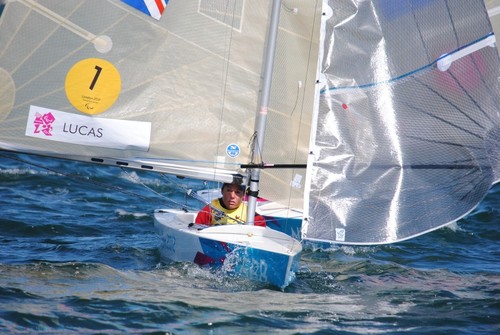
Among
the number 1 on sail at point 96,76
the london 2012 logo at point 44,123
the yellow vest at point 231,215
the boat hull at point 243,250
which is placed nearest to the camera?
the boat hull at point 243,250

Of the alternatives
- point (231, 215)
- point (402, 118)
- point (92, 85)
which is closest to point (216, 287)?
point (231, 215)

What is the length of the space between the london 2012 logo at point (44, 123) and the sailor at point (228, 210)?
4.78 ft

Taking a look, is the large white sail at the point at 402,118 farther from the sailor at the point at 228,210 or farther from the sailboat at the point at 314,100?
the sailor at the point at 228,210

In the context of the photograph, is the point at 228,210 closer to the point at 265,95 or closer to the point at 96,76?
the point at 265,95

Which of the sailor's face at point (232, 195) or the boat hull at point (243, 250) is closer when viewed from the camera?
the boat hull at point (243, 250)

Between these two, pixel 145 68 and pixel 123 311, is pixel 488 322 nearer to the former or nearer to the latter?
pixel 123 311

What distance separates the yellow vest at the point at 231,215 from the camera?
705cm

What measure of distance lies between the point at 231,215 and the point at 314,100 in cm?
130

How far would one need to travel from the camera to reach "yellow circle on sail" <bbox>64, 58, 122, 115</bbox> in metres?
6.52

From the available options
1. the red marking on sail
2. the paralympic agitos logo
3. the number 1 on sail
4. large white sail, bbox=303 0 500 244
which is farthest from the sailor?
the red marking on sail

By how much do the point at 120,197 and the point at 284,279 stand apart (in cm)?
555

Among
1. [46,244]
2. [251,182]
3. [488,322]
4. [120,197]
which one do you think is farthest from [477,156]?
[120,197]

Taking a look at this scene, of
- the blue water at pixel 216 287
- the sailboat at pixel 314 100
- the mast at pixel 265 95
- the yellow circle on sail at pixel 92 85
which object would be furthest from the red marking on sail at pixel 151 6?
the blue water at pixel 216 287

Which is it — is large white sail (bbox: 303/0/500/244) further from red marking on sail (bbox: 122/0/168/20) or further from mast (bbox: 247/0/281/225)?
red marking on sail (bbox: 122/0/168/20)
